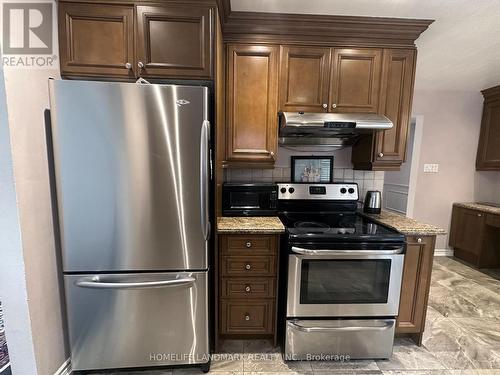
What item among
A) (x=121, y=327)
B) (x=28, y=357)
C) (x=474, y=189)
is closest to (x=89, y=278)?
(x=121, y=327)

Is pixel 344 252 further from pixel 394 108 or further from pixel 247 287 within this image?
pixel 394 108

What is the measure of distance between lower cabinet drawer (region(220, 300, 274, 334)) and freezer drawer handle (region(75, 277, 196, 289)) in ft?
1.34

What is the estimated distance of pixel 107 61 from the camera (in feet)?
4.66

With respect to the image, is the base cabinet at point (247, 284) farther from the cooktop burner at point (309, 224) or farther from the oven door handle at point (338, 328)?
the cooktop burner at point (309, 224)

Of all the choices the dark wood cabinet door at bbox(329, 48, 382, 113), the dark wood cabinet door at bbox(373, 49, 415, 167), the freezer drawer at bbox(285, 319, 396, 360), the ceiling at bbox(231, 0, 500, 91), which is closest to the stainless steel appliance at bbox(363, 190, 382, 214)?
the dark wood cabinet door at bbox(373, 49, 415, 167)

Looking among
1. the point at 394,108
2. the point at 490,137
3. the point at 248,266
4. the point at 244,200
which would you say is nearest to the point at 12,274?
the point at 248,266

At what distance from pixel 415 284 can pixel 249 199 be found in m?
1.34

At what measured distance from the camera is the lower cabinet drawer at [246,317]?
5.68 feet

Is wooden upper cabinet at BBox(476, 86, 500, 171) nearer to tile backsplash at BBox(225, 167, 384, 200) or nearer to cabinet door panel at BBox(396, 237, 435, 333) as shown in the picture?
tile backsplash at BBox(225, 167, 384, 200)

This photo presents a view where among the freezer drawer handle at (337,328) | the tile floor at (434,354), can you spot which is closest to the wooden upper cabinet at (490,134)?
the tile floor at (434,354)

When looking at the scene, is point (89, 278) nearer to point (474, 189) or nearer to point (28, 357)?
point (28, 357)

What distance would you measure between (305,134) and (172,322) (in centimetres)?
167

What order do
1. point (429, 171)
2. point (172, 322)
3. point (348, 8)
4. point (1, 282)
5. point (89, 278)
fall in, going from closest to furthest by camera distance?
1. point (1, 282)
2. point (89, 278)
3. point (172, 322)
4. point (348, 8)
5. point (429, 171)

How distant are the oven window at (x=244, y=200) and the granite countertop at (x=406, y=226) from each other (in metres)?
0.97
